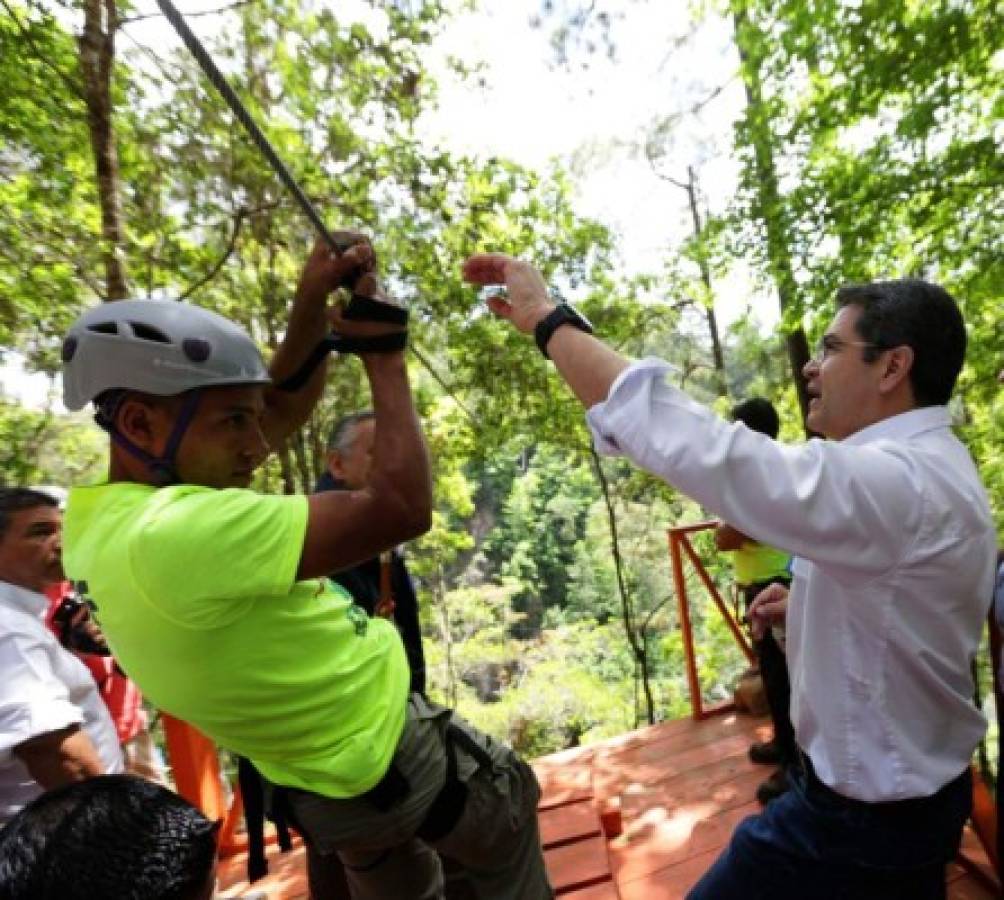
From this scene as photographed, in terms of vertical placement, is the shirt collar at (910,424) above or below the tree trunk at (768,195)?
below

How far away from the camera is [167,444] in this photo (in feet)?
4.61

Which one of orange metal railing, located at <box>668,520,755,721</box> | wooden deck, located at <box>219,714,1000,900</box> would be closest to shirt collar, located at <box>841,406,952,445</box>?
wooden deck, located at <box>219,714,1000,900</box>

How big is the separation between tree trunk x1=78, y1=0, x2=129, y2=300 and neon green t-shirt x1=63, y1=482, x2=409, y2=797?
3.48m

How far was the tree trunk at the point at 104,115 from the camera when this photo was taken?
13.5 ft

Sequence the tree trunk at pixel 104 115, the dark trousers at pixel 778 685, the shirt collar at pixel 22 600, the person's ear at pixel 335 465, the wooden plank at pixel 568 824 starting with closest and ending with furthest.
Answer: the shirt collar at pixel 22 600, the person's ear at pixel 335 465, the wooden plank at pixel 568 824, the dark trousers at pixel 778 685, the tree trunk at pixel 104 115

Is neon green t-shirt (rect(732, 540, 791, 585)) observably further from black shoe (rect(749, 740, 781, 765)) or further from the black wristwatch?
the black wristwatch

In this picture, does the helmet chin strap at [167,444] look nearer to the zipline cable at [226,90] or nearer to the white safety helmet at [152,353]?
the white safety helmet at [152,353]

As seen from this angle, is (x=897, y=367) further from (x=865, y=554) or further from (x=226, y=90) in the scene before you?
(x=226, y=90)

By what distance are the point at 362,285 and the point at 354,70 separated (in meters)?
5.82

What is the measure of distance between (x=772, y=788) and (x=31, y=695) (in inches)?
129

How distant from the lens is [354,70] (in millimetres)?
6293

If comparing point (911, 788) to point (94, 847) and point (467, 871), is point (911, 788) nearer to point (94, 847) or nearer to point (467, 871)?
point (467, 871)

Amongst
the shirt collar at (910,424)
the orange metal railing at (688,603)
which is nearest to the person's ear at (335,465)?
the shirt collar at (910,424)

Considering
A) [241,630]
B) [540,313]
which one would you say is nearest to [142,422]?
[241,630]
